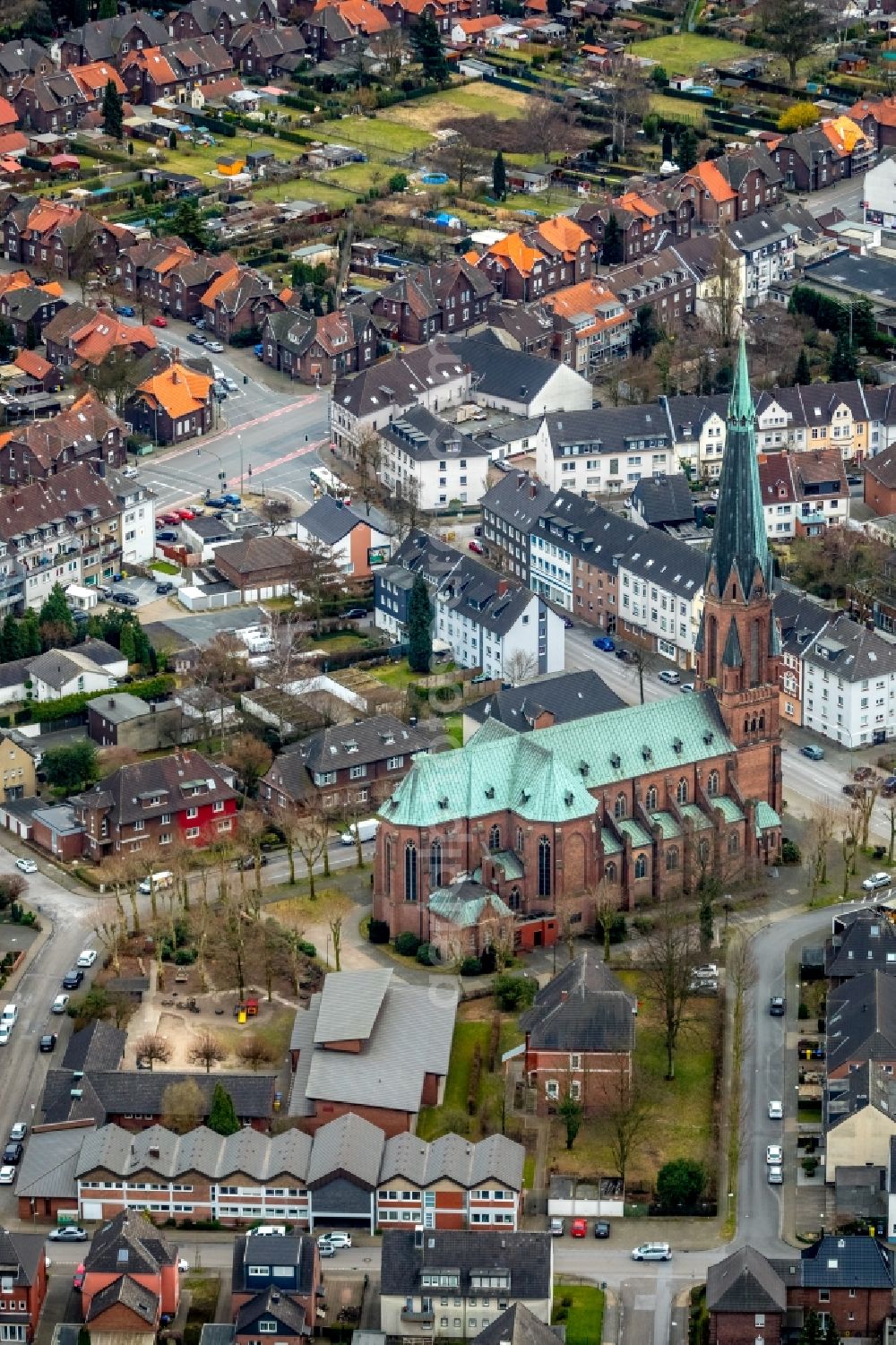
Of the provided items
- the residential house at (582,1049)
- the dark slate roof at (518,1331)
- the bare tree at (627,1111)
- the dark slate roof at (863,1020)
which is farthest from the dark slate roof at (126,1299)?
the dark slate roof at (863,1020)

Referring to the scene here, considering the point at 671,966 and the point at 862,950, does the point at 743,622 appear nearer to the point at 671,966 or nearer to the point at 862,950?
the point at 862,950

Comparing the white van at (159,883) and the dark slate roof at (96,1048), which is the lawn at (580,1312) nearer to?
the dark slate roof at (96,1048)

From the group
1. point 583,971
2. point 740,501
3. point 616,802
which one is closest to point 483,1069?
point 583,971

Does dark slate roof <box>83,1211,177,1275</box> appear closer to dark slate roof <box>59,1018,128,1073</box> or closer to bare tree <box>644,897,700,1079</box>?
dark slate roof <box>59,1018,128,1073</box>

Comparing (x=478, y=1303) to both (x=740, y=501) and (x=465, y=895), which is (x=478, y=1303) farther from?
(x=740, y=501)

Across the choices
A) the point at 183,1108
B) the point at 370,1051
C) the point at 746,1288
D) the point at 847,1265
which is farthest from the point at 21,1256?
the point at 847,1265

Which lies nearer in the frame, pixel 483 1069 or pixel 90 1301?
pixel 90 1301
